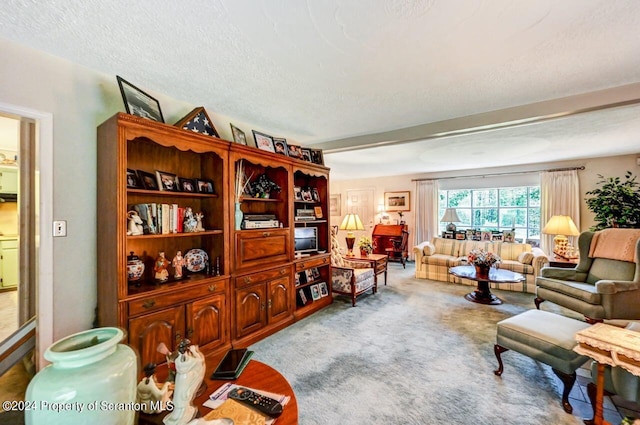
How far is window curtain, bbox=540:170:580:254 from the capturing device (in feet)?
17.6

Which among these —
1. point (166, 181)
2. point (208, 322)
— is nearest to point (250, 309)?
point (208, 322)

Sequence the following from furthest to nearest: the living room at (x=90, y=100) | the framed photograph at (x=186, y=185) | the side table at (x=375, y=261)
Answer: the side table at (x=375, y=261), the framed photograph at (x=186, y=185), the living room at (x=90, y=100)

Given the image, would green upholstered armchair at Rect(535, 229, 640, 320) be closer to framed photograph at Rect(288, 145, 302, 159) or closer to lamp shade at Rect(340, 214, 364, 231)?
lamp shade at Rect(340, 214, 364, 231)

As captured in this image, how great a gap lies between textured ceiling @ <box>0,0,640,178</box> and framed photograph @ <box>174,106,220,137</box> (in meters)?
0.20

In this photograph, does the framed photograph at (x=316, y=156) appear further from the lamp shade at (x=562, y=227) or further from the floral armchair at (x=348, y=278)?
the lamp shade at (x=562, y=227)

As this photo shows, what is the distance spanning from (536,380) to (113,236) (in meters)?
3.31

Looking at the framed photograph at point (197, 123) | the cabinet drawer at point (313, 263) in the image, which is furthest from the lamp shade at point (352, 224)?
Answer: the framed photograph at point (197, 123)

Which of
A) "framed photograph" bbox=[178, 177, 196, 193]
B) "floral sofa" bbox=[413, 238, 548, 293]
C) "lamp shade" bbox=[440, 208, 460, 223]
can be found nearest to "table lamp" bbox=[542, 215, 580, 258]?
"floral sofa" bbox=[413, 238, 548, 293]

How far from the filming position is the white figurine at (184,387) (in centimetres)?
89

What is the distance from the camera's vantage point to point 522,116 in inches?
111

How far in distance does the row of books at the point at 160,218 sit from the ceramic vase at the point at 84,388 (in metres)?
1.47

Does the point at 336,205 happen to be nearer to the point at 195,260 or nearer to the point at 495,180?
the point at 495,180

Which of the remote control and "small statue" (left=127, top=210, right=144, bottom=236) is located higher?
"small statue" (left=127, top=210, right=144, bottom=236)

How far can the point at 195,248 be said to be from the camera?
2.63m
